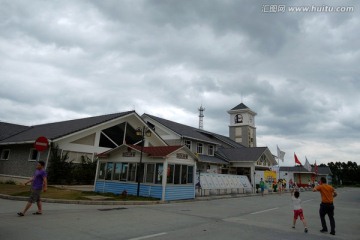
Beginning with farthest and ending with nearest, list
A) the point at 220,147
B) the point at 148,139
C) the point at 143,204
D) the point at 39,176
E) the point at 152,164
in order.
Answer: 1. the point at 220,147
2. the point at 148,139
3. the point at 152,164
4. the point at 143,204
5. the point at 39,176

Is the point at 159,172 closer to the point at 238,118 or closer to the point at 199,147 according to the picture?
the point at 199,147

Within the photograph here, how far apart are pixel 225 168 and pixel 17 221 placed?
1218 inches

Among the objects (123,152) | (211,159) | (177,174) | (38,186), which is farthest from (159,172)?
(211,159)

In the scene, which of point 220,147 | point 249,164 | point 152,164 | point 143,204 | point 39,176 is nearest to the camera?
point 39,176

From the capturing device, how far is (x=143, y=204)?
1477 centimetres

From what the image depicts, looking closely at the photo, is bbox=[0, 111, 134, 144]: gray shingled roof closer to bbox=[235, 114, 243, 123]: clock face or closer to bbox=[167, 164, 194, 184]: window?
bbox=[167, 164, 194, 184]: window

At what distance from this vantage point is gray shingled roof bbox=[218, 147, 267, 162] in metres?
35.8

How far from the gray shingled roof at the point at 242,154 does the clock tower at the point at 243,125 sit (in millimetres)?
16223

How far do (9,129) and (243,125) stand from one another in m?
40.3

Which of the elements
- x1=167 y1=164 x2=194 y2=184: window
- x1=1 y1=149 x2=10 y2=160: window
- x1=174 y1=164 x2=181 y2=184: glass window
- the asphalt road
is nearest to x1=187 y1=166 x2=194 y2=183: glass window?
x1=167 y1=164 x2=194 y2=184: window

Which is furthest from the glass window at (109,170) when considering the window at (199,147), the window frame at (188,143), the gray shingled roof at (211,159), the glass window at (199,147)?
the glass window at (199,147)

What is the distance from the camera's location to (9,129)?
2936 centimetres

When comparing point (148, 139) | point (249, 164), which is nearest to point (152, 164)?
point (148, 139)

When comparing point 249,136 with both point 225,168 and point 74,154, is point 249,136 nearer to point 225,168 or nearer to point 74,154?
point 225,168
